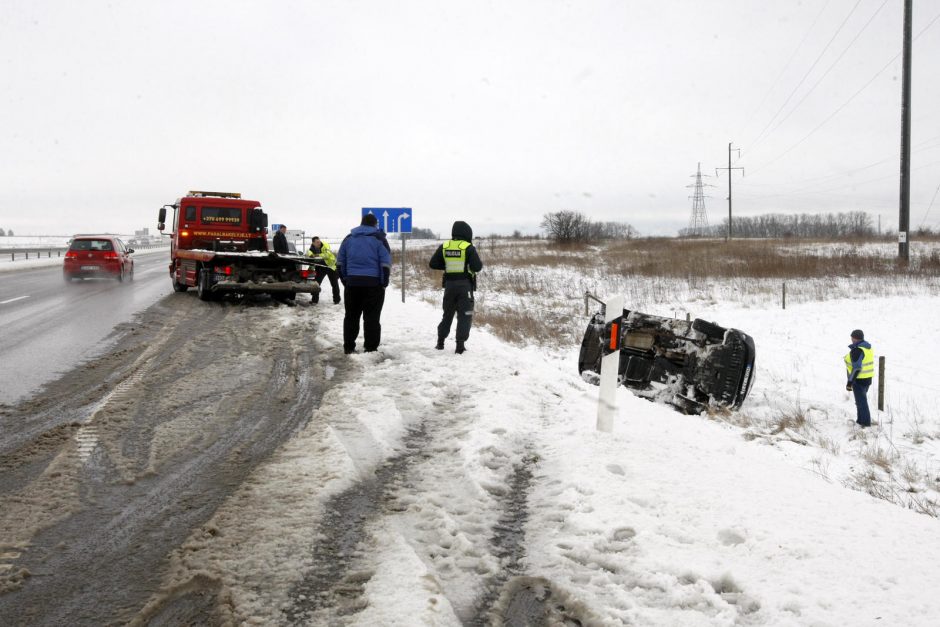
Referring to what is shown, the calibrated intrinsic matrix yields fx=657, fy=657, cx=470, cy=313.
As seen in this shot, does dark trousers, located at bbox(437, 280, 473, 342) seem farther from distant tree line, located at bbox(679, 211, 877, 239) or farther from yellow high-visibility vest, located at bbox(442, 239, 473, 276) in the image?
distant tree line, located at bbox(679, 211, 877, 239)

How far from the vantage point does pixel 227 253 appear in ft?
51.2

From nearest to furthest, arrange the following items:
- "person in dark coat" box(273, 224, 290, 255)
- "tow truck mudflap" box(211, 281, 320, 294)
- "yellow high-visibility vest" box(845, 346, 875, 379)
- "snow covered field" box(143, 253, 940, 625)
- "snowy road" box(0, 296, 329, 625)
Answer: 1. "snow covered field" box(143, 253, 940, 625)
2. "snowy road" box(0, 296, 329, 625)
3. "yellow high-visibility vest" box(845, 346, 875, 379)
4. "tow truck mudflap" box(211, 281, 320, 294)
5. "person in dark coat" box(273, 224, 290, 255)

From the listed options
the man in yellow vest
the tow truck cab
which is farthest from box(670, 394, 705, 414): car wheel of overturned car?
the tow truck cab

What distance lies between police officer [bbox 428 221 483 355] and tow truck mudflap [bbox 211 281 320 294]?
7627 mm

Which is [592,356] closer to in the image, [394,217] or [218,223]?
[394,217]

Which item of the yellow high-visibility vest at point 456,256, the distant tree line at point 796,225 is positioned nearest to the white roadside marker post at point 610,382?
the yellow high-visibility vest at point 456,256

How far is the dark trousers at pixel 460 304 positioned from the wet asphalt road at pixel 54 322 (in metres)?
4.74

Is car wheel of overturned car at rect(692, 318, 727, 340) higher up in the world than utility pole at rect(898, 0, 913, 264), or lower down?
lower down

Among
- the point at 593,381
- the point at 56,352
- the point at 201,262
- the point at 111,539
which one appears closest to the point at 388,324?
the point at 593,381

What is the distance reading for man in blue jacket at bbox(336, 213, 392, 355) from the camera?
880 cm

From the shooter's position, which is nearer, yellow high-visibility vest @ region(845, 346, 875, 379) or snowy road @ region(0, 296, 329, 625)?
snowy road @ region(0, 296, 329, 625)

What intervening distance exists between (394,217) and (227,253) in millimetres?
4202

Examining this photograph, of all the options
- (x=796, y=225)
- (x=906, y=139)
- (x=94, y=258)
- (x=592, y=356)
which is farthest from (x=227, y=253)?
(x=796, y=225)

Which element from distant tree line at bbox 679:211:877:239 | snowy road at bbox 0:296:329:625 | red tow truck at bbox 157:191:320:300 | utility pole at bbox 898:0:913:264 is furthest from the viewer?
distant tree line at bbox 679:211:877:239
